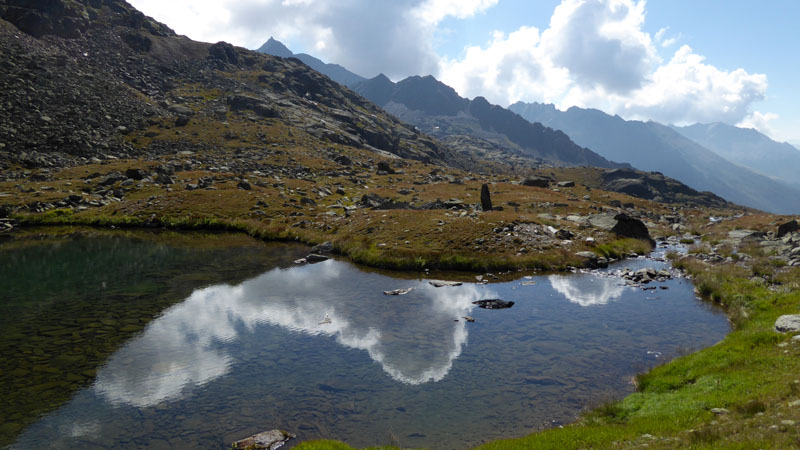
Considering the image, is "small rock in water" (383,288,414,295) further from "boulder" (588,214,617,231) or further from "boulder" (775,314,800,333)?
"boulder" (588,214,617,231)

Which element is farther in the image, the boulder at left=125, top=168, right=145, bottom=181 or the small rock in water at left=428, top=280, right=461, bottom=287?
the boulder at left=125, top=168, right=145, bottom=181

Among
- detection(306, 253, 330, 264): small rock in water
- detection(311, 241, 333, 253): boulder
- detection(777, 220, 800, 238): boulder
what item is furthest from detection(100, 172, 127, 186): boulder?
detection(777, 220, 800, 238): boulder

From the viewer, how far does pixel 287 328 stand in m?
25.2

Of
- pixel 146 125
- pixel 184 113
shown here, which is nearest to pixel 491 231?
pixel 146 125

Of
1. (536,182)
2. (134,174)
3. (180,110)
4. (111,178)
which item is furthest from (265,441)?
Answer: (180,110)

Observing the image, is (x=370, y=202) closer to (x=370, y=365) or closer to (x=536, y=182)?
(x=370, y=365)

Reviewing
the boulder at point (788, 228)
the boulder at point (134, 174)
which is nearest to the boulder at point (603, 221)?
the boulder at point (788, 228)

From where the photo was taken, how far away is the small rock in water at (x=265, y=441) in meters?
13.8

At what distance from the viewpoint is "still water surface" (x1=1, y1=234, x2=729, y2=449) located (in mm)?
15195

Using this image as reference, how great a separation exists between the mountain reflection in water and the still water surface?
0.10 meters

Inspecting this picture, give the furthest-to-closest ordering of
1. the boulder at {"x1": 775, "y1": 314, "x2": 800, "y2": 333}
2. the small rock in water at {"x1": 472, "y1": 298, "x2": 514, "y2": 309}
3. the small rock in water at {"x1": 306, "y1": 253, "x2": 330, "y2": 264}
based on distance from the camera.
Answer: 1. the small rock in water at {"x1": 306, "y1": 253, "x2": 330, "y2": 264}
2. the small rock in water at {"x1": 472, "y1": 298, "x2": 514, "y2": 309}
3. the boulder at {"x1": 775, "y1": 314, "x2": 800, "y2": 333}

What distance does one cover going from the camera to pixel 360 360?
20766 mm

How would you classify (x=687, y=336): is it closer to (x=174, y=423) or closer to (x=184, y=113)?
(x=174, y=423)

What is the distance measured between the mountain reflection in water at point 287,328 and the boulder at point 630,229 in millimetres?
30436
